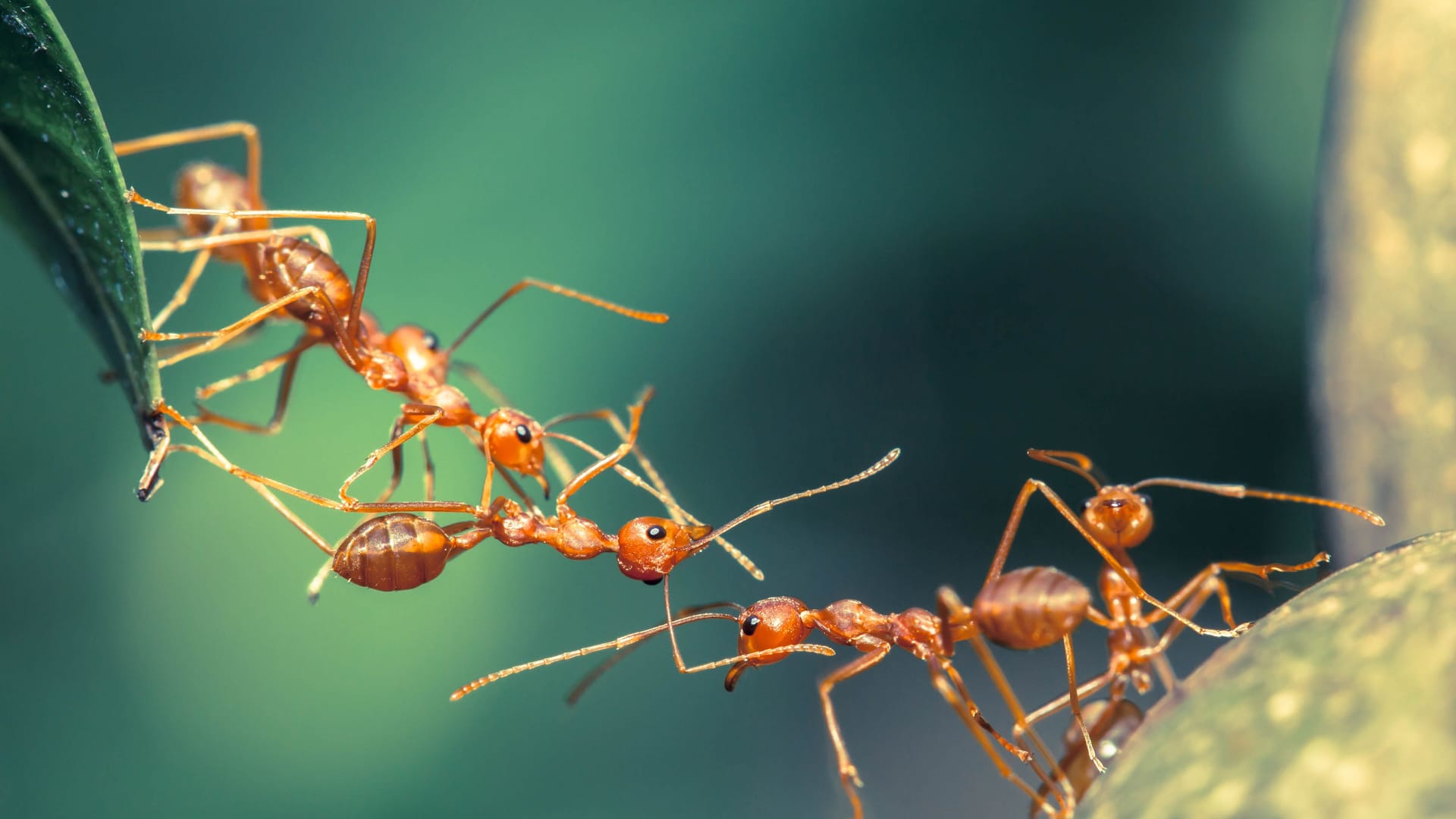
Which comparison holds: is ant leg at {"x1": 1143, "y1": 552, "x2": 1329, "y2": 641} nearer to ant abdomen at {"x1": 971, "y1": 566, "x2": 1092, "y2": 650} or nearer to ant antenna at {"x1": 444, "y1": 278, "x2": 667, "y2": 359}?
ant abdomen at {"x1": 971, "y1": 566, "x2": 1092, "y2": 650}

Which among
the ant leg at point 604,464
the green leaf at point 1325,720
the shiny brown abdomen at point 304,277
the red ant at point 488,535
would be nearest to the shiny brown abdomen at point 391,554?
the red ant at point 488,535

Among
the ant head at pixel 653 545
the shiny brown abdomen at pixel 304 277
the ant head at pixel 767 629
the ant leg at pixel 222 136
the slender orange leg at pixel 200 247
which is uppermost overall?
the ant leg at pixel 222 136

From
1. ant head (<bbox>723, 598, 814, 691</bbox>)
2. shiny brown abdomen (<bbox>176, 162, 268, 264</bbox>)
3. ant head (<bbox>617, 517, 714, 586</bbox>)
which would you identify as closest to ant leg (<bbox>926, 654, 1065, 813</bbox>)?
ant head (<bbox>723, 598, 814, 691</bbox>)

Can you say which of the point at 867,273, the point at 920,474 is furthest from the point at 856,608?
the point at 867,273

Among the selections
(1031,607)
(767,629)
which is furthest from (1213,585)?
(767,629)

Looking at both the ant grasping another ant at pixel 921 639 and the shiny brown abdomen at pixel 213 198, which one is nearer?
the ant grasping another ant at pixel 921 639

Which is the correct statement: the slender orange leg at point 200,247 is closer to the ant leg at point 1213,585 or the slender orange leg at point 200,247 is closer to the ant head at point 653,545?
the ant head at point 653,545
